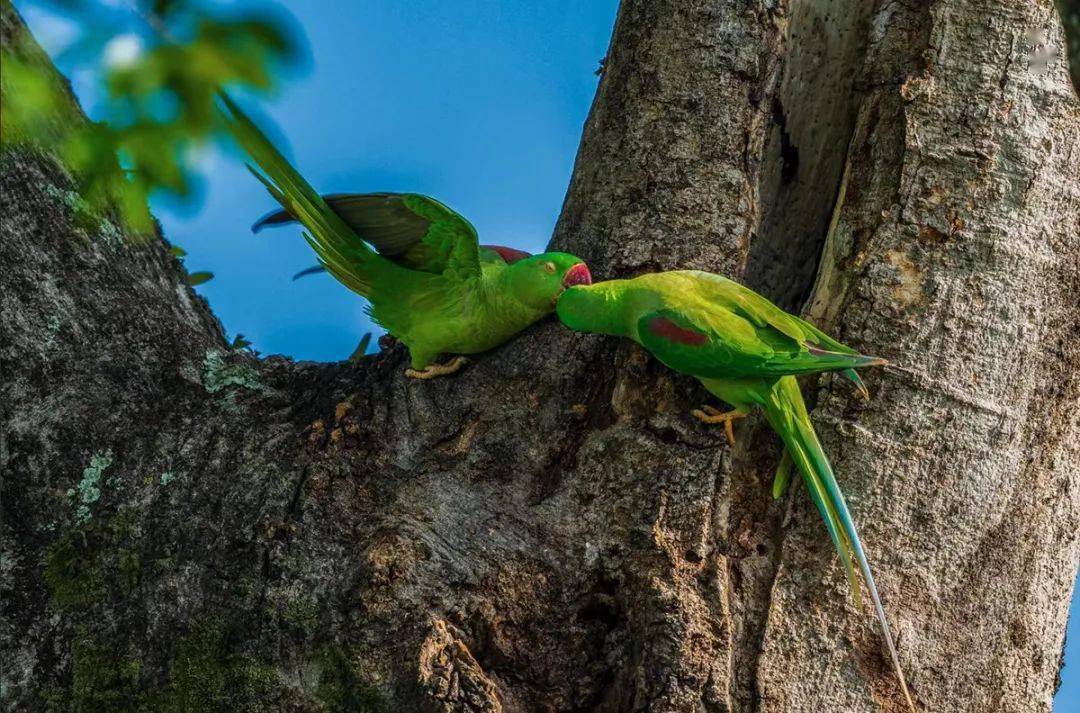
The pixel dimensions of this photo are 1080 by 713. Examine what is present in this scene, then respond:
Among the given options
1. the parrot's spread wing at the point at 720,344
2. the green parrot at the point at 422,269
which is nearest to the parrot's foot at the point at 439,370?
the green parrot at the point at 422,269

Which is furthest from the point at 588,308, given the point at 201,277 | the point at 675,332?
the point at 201,277

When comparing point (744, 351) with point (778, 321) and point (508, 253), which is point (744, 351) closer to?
point (778, 321)

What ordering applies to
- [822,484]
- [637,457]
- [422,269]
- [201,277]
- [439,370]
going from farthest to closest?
[201,277] < [422,269] < [439,370] < [637,457] < [822,484]

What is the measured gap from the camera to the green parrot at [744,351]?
2787 millimetres

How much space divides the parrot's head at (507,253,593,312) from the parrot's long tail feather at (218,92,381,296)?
0.60 m

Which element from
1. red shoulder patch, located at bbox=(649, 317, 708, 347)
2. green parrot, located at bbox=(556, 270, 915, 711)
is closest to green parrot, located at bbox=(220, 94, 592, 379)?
green parrot, located at bbox=(556, 270, 915, 711)

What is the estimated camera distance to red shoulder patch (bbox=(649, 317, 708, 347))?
2.86m

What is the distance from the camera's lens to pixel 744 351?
A: 2855 mm

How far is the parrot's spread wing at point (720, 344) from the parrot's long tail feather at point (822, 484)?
0.11 m

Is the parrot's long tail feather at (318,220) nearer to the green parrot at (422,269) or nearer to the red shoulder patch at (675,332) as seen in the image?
the green parrot at (422,269)

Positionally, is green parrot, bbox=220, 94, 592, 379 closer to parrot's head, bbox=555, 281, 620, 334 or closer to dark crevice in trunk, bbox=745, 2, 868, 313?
parrot's head, bbox=555, 281, 620, 334

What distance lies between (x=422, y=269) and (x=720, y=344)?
3.75 ft

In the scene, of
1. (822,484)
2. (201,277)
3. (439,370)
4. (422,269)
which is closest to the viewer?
(822,484)

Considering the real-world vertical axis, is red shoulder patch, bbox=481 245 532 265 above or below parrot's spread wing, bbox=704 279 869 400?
above
